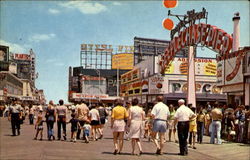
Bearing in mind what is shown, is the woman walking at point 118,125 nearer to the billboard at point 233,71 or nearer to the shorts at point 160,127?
the shorts at point 160,127

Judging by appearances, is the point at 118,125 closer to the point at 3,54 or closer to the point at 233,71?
the point at 233,71

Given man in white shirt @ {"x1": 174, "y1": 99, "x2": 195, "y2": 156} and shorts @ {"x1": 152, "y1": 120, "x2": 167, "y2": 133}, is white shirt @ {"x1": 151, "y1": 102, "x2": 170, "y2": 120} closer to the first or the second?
shorts @ {"x1": 152, "y1": 120, "x2": 167, "y2": 133}

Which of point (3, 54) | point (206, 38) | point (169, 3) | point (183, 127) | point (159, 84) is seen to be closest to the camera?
point (183, 127)

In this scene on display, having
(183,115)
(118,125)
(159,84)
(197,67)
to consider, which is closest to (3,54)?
(159,84)

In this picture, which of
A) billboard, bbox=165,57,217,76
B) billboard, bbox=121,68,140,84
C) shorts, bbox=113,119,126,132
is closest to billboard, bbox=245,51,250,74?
shorts, bbox=113,119,126,132

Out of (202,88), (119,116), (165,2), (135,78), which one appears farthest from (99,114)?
(135,78)

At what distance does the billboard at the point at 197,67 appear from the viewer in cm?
4812

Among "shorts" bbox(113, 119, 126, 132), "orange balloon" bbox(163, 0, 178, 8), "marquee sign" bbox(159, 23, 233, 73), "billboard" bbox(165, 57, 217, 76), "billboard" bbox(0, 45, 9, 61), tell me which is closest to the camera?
"shorts" bbox(113, 119, 126, 132)

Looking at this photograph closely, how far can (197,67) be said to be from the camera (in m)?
48.4

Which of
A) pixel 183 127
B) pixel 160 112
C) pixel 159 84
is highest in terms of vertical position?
pixel 159 84

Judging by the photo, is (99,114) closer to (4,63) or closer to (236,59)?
(236,59)

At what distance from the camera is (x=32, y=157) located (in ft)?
31.1

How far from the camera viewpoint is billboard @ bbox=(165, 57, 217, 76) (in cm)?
4812

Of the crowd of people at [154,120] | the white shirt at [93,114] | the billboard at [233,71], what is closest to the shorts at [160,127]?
the crowd of people at [154,120]
